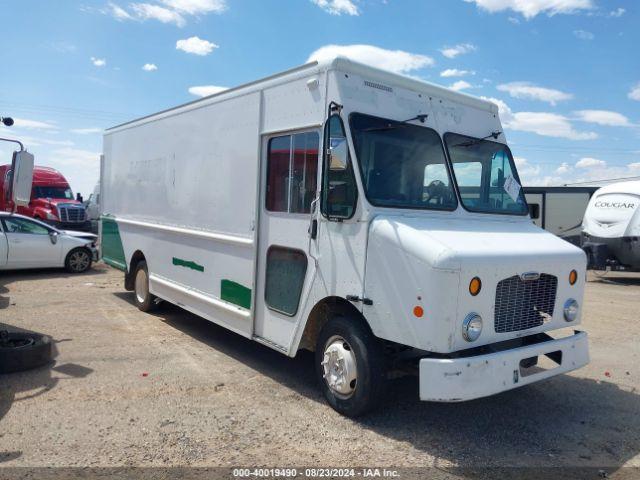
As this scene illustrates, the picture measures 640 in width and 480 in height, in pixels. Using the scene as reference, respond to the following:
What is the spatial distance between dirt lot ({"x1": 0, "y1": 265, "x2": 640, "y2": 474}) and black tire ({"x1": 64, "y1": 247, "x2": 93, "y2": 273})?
6.86 meters

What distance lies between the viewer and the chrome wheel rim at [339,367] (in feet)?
15.0

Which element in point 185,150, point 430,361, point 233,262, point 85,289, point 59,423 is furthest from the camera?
point 85,289

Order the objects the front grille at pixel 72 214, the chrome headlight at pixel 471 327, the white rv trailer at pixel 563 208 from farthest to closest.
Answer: the front grille at pixel 72 214, the white rv trailer at pixel 563 208, the chrome headlight at pixel 471 327

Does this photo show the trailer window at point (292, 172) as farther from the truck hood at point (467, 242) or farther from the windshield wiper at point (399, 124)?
the truck hood at point (467, 242)

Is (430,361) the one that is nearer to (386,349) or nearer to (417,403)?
(386,349)

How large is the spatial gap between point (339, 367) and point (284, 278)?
3.67ft

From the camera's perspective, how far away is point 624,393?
18.5 feet

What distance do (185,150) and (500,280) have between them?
4654 millimetres

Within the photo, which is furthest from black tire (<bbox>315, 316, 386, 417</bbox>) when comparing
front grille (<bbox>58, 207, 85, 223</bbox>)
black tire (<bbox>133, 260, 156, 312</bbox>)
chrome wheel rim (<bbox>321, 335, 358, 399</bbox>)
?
front grille (<bbox>58, 207, 85, 223</bbox>)

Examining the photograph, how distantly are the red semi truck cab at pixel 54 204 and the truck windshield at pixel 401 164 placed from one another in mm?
19266

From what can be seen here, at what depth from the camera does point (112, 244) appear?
32.6 ft

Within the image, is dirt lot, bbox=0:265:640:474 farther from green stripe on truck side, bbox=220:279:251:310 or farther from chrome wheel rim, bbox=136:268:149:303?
chrome wheel rim, bbox=136:268:149:303

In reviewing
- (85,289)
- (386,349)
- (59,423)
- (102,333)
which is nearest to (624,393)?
(386,349)

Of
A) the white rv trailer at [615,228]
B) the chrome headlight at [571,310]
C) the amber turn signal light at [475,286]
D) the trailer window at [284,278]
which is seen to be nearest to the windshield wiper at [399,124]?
the trailer window at [284,278]
